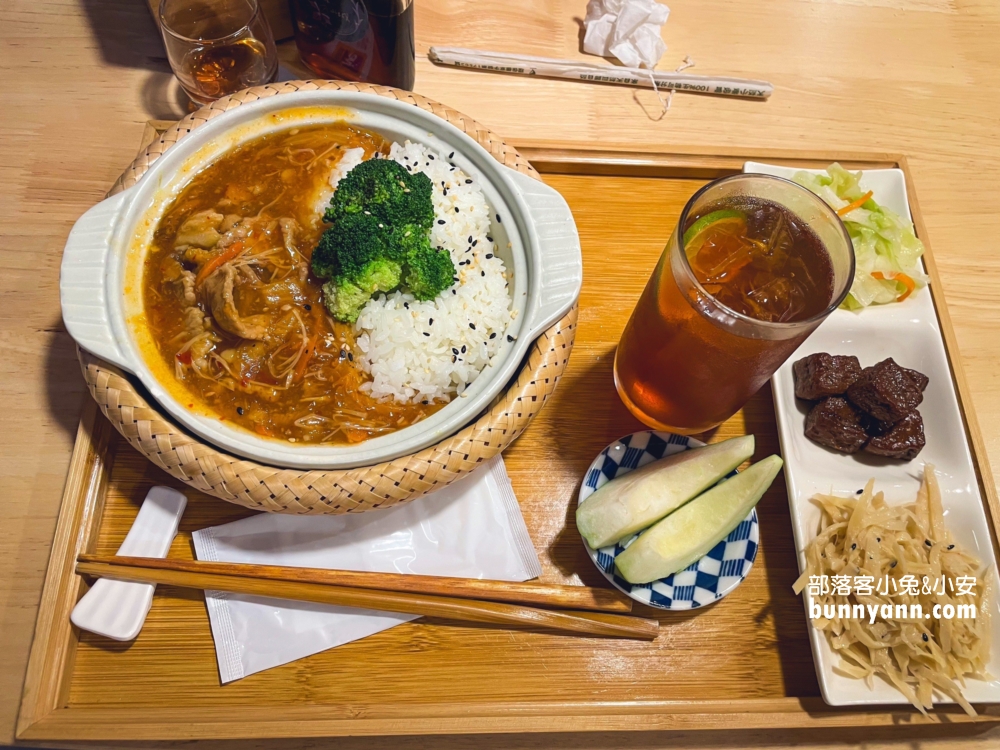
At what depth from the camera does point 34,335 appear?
2.11 metres

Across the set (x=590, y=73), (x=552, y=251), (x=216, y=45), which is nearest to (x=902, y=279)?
(x=552, y=251)

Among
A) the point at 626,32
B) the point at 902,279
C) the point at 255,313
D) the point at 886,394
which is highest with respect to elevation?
the point at 626,32

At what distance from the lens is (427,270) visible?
190 centimetres

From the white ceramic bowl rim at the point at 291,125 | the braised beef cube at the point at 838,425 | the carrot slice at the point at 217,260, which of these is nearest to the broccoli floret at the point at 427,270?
the white ceramic bowl rim at the point at 291,125

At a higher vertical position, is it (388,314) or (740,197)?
(740,197)

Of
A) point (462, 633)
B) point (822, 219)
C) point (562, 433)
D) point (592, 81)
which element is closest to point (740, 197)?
point (822, 219)

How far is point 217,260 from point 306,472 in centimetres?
73

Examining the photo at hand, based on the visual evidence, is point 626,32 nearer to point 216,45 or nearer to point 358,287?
point 216,45

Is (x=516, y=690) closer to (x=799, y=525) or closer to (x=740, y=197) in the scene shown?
(x=799, y=525)

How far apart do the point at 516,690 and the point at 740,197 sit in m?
1.50

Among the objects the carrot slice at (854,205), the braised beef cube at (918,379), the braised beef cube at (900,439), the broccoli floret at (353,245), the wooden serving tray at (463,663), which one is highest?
the broccoli floret at (353,245)

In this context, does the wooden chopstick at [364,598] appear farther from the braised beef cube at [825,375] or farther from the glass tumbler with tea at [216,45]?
the glass tumbler with tea at [216,45]

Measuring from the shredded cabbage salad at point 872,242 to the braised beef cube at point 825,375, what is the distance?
0.28 m

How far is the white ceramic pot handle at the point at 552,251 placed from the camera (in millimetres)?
1831
